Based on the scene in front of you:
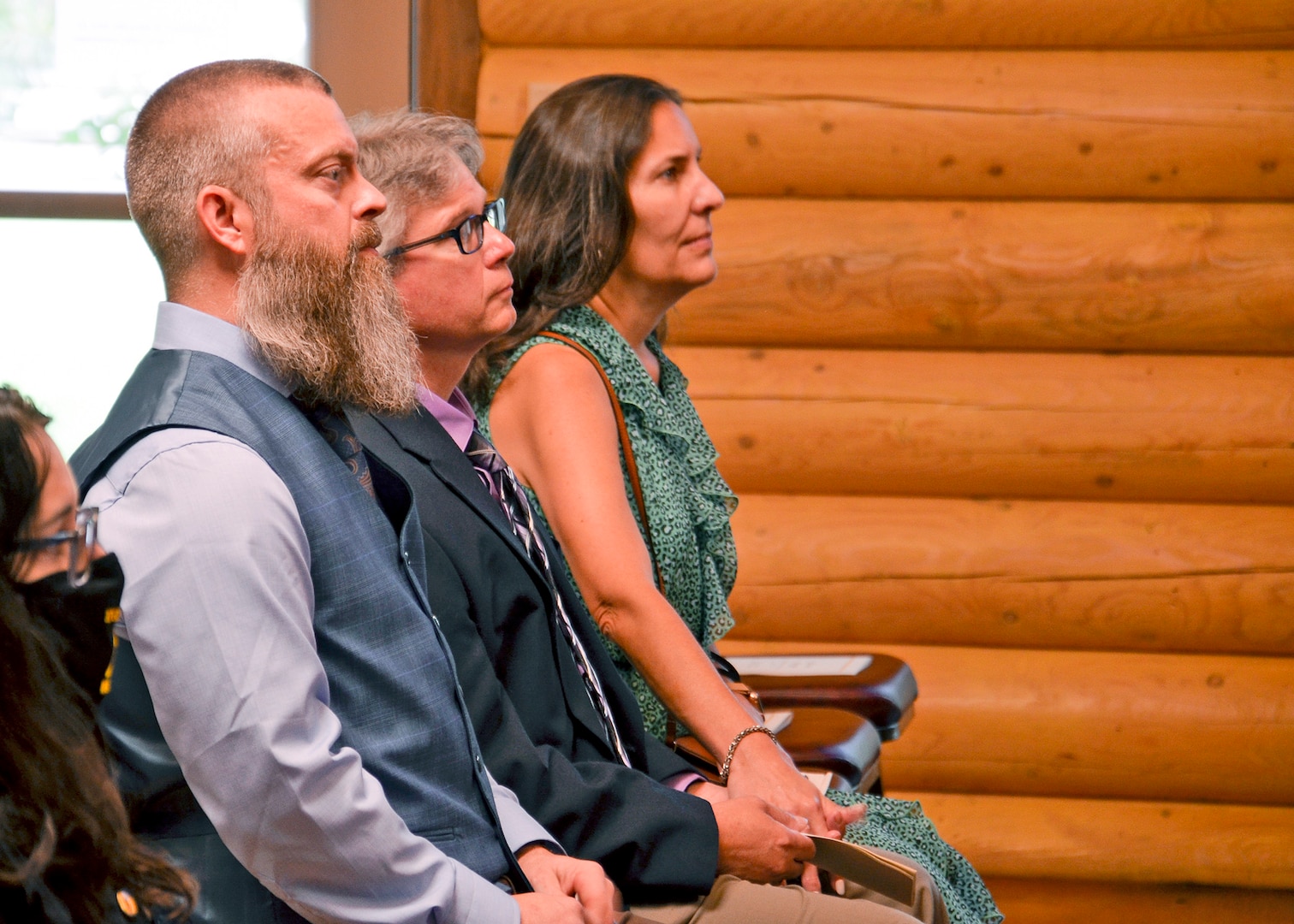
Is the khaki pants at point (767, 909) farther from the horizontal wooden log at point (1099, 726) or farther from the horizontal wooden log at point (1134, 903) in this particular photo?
the horizontal wooden log at point (1134, 903)

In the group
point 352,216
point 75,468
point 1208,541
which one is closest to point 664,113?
point 352,216

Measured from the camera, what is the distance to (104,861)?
3.19ft

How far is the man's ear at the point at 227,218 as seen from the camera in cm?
148

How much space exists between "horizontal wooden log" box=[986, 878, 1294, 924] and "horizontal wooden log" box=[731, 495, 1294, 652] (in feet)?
1.96

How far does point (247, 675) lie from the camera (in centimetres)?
125

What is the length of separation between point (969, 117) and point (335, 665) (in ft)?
8.53

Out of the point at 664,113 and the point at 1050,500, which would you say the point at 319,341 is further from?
the point at 1050,500

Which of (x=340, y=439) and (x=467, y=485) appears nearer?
(x=340, y=439)

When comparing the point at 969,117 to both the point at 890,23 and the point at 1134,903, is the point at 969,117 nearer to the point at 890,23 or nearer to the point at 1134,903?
the point at 890,23

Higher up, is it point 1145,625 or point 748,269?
point 748,269

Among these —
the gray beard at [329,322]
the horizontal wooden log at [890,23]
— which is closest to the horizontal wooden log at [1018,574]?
the horizontal wooden log at [890,23]

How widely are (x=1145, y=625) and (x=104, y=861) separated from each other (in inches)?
120

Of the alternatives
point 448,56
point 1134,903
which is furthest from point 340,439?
point 1134,903

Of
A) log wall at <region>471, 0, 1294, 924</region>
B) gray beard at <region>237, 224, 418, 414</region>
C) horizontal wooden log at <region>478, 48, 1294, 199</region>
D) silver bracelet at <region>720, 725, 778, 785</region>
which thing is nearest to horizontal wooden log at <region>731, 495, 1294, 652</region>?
log wall at <region>471, 0, 1294, 924</region>
